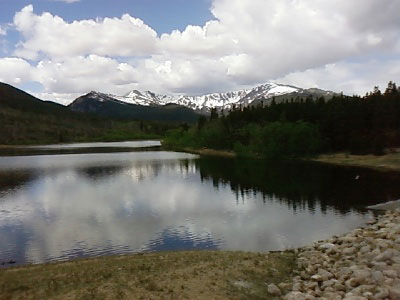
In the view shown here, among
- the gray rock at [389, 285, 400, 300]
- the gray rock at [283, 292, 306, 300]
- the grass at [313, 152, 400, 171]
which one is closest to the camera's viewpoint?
the gray rock at [389, 285, 400, 300]

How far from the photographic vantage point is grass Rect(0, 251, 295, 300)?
16.3 meters

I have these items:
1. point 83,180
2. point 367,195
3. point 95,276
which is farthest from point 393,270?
point 83,180

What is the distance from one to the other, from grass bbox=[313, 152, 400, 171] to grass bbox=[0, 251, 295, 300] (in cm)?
6584

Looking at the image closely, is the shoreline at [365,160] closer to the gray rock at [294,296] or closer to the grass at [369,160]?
the grass at [369,160]

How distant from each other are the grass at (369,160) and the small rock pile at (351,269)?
201 feet

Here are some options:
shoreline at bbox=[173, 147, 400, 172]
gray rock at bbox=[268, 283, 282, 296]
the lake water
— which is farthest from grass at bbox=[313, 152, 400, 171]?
gray rock at bbox=[268, 283, 282, 296]

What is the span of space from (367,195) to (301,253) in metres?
31.0

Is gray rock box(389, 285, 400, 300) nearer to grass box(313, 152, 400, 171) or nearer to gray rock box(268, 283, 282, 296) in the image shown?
gray rock box(268, 283, 282, 296)

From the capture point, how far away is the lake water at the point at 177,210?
3134cm

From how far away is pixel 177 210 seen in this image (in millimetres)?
45000

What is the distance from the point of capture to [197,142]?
537 ft

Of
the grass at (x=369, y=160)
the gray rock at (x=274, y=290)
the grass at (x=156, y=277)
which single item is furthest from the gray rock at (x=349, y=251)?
the grass at (x=369, y=160)

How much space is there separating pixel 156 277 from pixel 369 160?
81.1m

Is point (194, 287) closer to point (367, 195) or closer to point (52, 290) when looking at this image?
point (52, 290)
